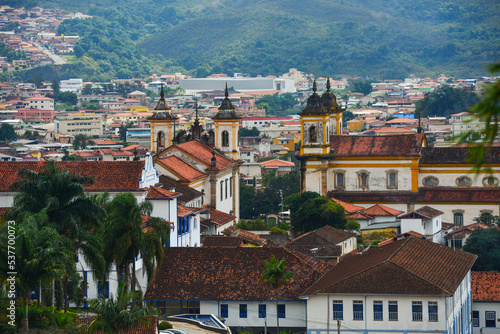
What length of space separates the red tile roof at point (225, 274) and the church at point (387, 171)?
2506cm

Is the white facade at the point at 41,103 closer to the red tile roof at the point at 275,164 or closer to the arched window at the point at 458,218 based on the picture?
the red tile roof at the point at 275,164

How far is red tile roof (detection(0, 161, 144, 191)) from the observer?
41719mm

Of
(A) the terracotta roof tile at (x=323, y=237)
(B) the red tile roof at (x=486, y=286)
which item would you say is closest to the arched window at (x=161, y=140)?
(A) the terracotta roof tile at (x=323, y=237)

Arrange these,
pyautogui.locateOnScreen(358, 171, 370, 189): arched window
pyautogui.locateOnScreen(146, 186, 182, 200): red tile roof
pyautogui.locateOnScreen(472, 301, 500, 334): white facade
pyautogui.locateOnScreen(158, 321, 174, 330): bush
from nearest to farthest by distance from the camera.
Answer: pyautogui.locateOnScreen(158, 321, 174, 330): bush
pyautogui.locateOnScreen(472, 301, 500, 334): white facade
pyautogui.locateOnScreen(146, 186, 182, 200): red tile roof
pyautogui.locateOnScreen(358, 171, 370, 189): arched window

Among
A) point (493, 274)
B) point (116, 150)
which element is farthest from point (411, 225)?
point (116, 150)

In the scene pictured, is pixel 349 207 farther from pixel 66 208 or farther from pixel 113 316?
pixel 113 316

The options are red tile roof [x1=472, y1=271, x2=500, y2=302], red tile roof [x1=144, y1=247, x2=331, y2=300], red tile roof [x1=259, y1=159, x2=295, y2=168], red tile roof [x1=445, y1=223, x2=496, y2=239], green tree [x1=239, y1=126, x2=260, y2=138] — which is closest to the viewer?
red tile roof [x1=144, y1=247, x2=331, y2=300]

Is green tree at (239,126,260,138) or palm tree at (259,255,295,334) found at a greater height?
green tree at (239,126,260,138)

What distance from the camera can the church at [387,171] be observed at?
61.6m

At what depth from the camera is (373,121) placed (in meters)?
167

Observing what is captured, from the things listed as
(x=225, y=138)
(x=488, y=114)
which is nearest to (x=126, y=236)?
(x=488, y=114)

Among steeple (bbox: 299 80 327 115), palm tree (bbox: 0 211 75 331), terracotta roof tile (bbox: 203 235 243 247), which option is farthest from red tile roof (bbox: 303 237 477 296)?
steeple (bbox: 299 80 327 115)

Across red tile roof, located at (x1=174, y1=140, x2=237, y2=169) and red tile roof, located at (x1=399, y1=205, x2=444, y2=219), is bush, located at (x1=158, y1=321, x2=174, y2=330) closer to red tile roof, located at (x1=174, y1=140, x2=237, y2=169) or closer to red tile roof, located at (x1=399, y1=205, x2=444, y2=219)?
red tile roof, located at (x1=399, y1=205, x2=444, y2=219)

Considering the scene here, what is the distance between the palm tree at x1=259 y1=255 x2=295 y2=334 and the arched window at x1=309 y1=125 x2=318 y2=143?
2895 centimetres
